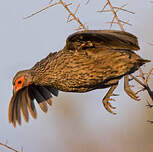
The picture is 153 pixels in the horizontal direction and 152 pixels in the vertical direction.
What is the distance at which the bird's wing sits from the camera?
6.10 m

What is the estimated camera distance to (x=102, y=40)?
638 centimetres

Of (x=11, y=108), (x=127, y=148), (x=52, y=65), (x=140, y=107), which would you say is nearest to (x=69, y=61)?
(x=52, y=65)

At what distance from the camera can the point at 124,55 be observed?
6.60 meters

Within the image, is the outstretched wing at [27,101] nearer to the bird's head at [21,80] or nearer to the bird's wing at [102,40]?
the bird's head at [21,80]

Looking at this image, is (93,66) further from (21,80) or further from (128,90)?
(21,80)

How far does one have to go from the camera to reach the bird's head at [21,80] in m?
6.94

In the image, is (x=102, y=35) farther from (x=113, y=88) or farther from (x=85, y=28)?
(x=113, y=88)

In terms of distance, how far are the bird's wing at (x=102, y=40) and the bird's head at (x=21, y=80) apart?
776 millimetres

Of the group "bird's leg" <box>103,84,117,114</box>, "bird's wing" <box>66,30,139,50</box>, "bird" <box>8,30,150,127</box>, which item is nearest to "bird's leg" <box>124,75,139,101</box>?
"bird" <box>8,30,150,127</box>

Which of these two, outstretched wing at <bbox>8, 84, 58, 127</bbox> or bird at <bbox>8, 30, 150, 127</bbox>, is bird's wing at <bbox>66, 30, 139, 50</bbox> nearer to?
bird at <bbox>8, 30, 150, 127</bbox>

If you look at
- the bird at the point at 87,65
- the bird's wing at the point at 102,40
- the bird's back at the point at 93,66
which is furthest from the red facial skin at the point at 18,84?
the bird's wing at the point at 102,40

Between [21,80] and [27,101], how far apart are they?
0.64m

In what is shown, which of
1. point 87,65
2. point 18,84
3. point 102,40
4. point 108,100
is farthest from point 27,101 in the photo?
point 102,40

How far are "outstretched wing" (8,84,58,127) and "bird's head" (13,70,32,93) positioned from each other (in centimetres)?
28
